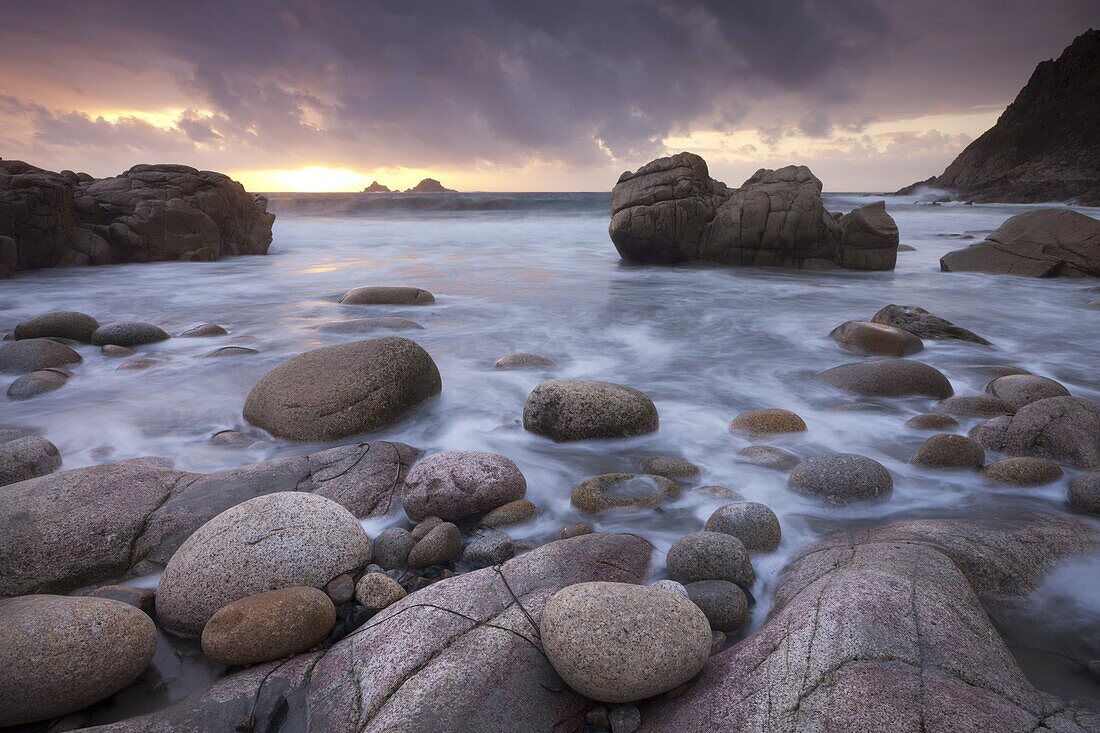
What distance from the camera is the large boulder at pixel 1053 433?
3.89m

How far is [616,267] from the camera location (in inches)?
602

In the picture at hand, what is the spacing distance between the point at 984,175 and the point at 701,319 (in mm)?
65131

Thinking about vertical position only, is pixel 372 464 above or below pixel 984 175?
below

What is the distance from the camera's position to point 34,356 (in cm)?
627

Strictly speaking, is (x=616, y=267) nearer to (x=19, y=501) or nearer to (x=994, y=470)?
(x=994, y=470)

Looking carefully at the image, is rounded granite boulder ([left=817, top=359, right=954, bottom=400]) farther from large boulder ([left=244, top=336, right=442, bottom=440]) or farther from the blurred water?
large boulder ([left=244, top=336, right=442, bottom=440])

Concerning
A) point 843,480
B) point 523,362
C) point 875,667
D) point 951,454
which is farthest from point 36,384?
point 951,454

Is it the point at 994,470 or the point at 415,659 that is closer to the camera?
the point at 415,659

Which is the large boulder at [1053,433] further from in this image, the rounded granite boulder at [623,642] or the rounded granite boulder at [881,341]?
the rounded granite boulder at [623,642]

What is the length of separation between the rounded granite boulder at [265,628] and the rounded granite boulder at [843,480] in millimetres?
2651

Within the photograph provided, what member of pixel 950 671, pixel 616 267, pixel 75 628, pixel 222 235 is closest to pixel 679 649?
pixel 950 671

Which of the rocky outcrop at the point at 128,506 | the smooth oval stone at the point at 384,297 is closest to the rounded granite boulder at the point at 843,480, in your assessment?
the rocky outcrop at the point at 128,506

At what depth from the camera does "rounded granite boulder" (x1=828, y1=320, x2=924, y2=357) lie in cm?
691

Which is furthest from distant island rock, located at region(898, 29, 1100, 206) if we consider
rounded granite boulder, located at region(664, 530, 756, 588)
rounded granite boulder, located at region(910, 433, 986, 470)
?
rounded granite boulder, located at region(664, 530, 756, 588)
